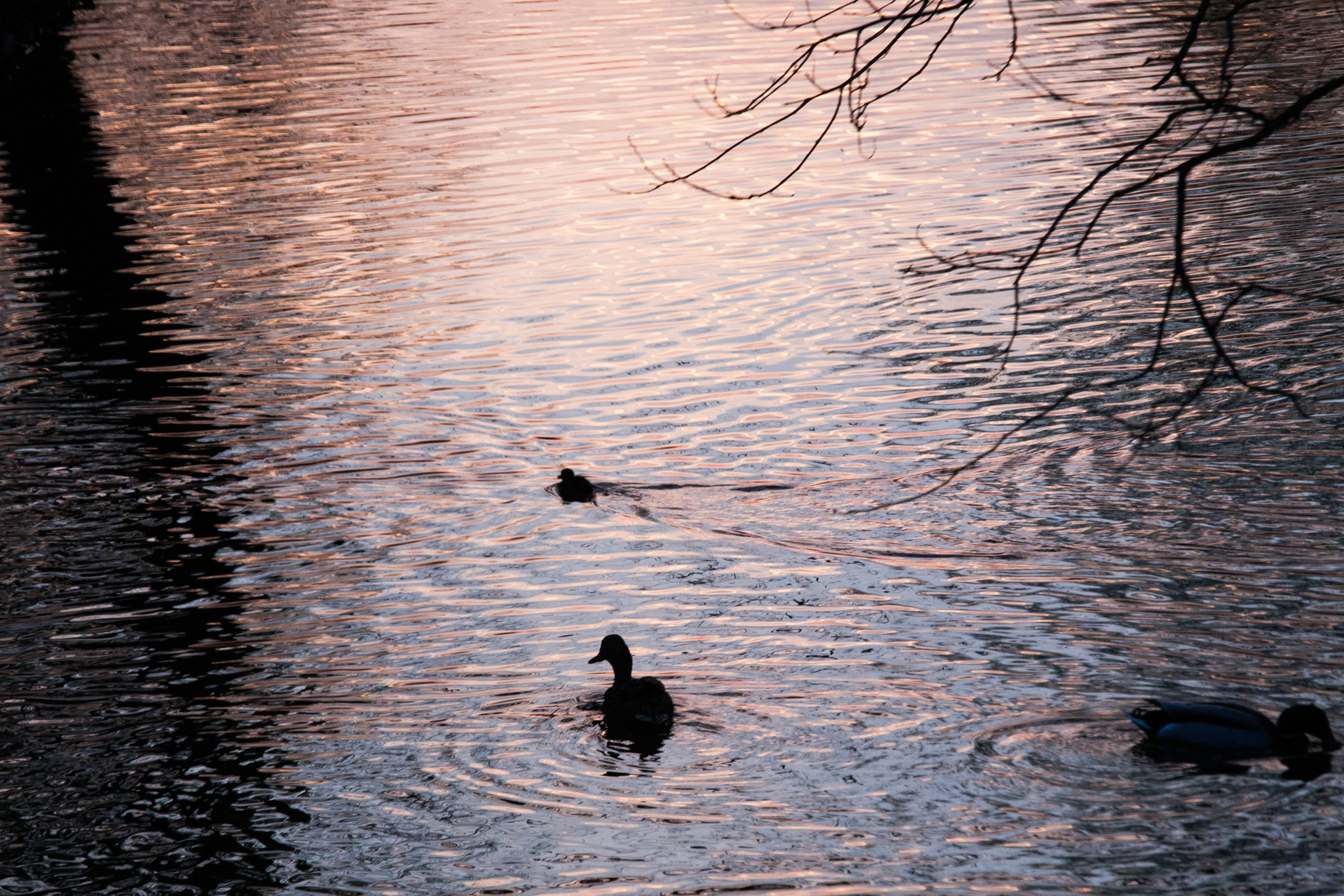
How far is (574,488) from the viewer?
1287 centimetres

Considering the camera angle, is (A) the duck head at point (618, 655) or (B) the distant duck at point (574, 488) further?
(B) the distant duck at point (574, 488)

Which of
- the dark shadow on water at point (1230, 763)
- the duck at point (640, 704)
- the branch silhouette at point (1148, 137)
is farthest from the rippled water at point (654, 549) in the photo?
the branch silhouette at point (1148, 137)

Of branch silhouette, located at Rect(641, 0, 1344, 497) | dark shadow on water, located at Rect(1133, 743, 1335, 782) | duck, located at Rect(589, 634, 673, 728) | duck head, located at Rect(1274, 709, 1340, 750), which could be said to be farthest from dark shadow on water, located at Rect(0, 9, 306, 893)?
duck head, located at Rect(1274, 709, 1340, 750)

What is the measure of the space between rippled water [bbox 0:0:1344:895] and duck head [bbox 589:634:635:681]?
0.90ft

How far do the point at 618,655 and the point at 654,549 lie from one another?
2.61 m

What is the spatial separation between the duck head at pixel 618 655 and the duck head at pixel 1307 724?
392 centimetres

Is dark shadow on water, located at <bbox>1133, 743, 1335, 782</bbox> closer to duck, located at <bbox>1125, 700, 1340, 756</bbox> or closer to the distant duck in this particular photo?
duck, located at <bbox>1125, 700, 1340, 756</bbox>

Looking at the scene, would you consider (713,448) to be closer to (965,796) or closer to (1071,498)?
(1071,498)

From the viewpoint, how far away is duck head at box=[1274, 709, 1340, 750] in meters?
7.96

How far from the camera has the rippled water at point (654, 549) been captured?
7.93m

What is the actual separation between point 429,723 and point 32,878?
246 cm

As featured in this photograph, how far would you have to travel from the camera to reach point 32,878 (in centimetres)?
799

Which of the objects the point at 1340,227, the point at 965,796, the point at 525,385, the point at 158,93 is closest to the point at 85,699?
the point at 965,796

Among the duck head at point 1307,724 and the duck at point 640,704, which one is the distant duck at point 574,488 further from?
the duck head at point 1307,724
